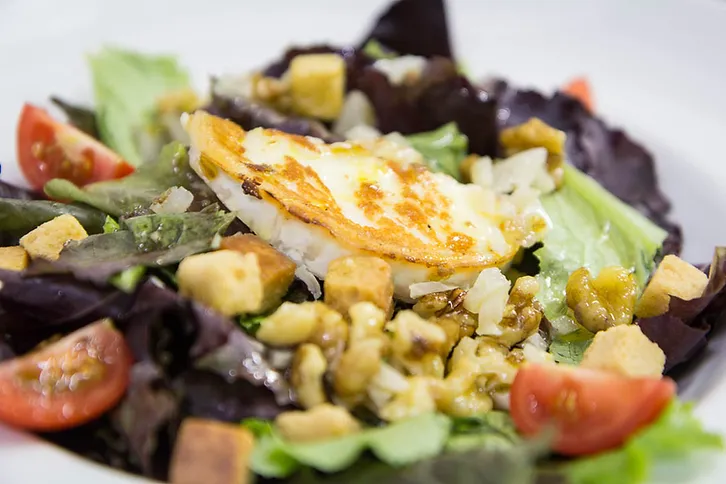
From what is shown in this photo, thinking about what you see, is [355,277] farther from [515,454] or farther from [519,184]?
[519,184]

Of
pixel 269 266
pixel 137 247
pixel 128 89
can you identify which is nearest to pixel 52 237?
pixel 137 247

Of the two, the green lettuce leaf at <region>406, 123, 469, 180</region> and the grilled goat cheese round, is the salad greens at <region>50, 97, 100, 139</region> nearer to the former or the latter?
the grilled goat cheese round

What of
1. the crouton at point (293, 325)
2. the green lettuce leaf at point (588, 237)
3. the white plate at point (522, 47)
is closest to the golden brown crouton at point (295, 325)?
the crouton at point (293, 325)

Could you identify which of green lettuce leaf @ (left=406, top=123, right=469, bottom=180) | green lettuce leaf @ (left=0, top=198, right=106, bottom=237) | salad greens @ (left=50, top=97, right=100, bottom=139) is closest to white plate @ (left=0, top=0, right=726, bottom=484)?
salad greens @ (left=50, top=97, right=100, bottom=139)

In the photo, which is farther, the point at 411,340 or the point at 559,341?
the point at 559,341

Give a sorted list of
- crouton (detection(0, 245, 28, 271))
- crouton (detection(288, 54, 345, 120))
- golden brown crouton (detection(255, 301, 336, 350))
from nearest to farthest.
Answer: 1. golden brown crouton (detection(255, 301, 336, 350))
2. crouton (detection(0, 245, 28, 271))
3. crouton (detection(288, 54, 345, 120))

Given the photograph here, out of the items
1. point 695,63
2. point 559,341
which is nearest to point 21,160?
point 559,341

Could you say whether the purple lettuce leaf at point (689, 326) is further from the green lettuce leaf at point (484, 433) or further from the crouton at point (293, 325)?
the crouton at point (293, 325)
